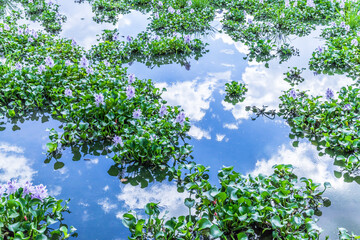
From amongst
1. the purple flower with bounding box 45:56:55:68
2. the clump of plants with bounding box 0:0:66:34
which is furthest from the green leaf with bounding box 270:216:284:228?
the clump of plants with bounding box 0:0:66:34

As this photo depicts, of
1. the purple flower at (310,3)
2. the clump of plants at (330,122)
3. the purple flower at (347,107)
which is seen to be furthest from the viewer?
the purple flower at (310,3)

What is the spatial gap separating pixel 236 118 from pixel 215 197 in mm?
1683

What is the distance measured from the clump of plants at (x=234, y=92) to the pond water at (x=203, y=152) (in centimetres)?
9

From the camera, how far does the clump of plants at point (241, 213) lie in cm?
231

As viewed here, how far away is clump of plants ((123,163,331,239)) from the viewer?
7.59ft

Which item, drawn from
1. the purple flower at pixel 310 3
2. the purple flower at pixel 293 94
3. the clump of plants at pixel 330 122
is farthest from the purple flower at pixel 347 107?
the purple flower at pixel 310 3

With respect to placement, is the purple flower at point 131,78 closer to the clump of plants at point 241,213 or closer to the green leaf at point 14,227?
the clump of plants at point 241,213

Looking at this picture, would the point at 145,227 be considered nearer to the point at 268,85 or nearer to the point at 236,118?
the point at 236,118

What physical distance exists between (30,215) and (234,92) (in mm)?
3020

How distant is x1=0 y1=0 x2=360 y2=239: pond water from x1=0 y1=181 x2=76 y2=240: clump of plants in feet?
0.53

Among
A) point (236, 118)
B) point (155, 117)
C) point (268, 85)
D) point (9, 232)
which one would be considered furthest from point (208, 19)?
point (9, 232)

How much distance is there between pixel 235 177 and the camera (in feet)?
8.87

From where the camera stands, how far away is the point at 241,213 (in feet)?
7.60

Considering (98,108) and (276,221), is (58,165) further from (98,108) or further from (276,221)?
(276,221)
